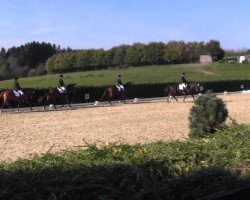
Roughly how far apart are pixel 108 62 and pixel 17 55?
2053cm

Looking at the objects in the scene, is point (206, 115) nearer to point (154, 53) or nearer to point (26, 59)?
point (154, 53)

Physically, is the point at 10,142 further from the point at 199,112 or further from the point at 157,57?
the point at 157,57

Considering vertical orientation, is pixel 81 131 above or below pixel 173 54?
below

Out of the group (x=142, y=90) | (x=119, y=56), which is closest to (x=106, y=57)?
(x=119, y=56)

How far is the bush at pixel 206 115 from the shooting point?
11.8 meters

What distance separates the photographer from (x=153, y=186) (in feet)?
14.7

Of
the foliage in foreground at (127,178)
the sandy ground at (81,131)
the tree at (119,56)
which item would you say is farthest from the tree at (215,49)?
the foliage in foreground at (127,178)

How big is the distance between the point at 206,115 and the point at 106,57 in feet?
336

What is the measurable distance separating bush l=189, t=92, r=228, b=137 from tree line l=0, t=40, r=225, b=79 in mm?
96670

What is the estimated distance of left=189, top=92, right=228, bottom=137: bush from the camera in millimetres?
11781

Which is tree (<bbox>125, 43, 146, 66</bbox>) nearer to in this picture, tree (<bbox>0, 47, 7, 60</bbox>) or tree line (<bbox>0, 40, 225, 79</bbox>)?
tree line (<bbox>0, 40, 225, 79</bbox>)

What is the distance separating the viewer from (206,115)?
39.9ft

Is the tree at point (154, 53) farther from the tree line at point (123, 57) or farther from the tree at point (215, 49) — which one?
the tree at point (215, 49)

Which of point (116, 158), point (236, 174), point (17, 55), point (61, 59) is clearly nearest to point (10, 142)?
point (116, 158)
